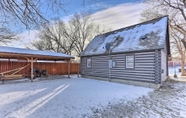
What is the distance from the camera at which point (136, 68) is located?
31.7 ft

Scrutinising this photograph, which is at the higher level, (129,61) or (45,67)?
(129,61)

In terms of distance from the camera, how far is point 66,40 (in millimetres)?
25188

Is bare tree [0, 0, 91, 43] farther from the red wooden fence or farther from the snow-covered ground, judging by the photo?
the red wooden fence

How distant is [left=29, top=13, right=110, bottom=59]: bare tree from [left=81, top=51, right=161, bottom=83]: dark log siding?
12.6 metres

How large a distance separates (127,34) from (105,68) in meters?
3.71

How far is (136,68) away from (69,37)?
58.3 ft

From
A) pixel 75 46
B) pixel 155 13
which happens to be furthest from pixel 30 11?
pixel 75 46

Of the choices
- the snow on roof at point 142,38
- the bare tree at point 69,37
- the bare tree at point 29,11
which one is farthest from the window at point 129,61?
the bare tree at point 69,37

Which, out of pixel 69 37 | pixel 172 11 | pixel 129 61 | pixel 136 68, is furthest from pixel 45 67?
pixel 172 11

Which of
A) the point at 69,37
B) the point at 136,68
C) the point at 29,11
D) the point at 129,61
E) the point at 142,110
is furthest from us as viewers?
the point at 69,37

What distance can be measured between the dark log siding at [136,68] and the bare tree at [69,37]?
12571 mm

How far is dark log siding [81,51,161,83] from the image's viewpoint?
859 centimetres

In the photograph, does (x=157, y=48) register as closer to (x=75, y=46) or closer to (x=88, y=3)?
(x=88, y=3)

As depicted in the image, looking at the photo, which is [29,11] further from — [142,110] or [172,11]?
[172,11]
